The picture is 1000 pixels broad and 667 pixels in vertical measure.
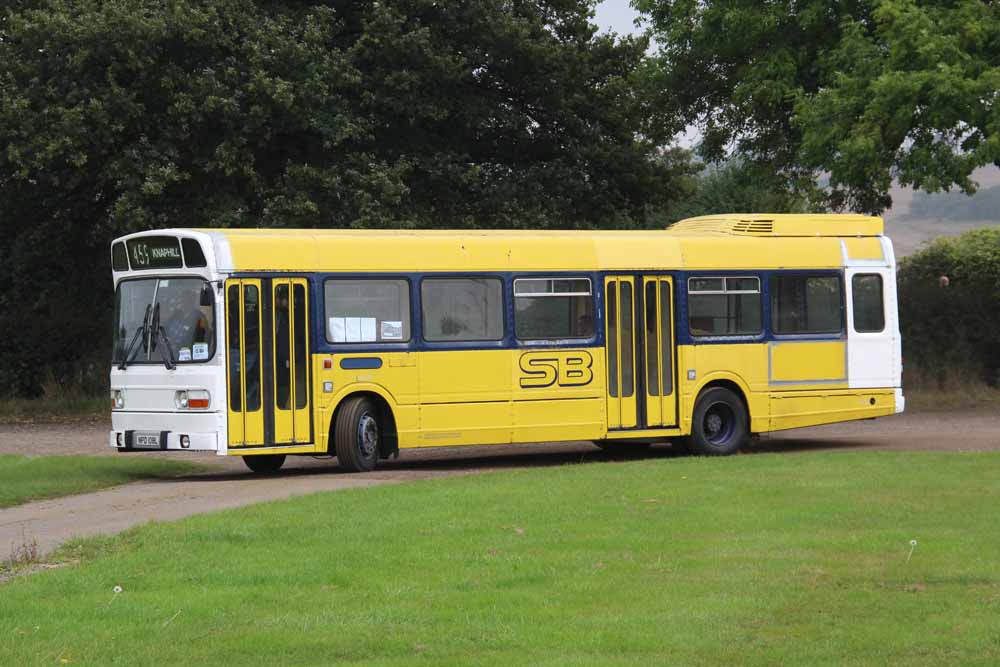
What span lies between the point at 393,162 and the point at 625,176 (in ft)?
16.6

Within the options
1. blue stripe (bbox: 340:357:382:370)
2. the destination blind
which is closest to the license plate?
the destination blind

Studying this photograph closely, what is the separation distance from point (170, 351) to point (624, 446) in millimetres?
7904

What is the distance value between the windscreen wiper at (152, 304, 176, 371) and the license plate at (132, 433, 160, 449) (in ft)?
2.75

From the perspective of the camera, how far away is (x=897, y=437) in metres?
24.3

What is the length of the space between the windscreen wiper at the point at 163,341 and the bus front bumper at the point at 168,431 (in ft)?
2.02

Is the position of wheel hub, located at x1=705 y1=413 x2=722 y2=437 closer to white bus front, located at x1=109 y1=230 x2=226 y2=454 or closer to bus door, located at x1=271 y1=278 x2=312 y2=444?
bus door, located at x1=271 y1=278 x2=312 y2=444

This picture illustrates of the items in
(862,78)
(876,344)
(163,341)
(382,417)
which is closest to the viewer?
(163,341)

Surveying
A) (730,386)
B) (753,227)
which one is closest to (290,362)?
(730,386)

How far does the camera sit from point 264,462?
69.4 ft

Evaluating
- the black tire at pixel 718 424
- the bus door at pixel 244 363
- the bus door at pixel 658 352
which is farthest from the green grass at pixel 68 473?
the black tire at pixel 718 424

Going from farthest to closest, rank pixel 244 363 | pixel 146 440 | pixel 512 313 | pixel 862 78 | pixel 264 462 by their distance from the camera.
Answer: pixel 862 78, pixel 264 462, pixel 512 313, pixel 146 440, pixel 244 363

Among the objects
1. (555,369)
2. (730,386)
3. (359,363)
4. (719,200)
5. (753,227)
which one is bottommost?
(730,386)

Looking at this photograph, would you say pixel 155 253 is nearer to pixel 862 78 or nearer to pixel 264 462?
pixel 264 462

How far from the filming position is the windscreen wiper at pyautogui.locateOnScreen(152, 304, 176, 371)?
1920 centimetres
